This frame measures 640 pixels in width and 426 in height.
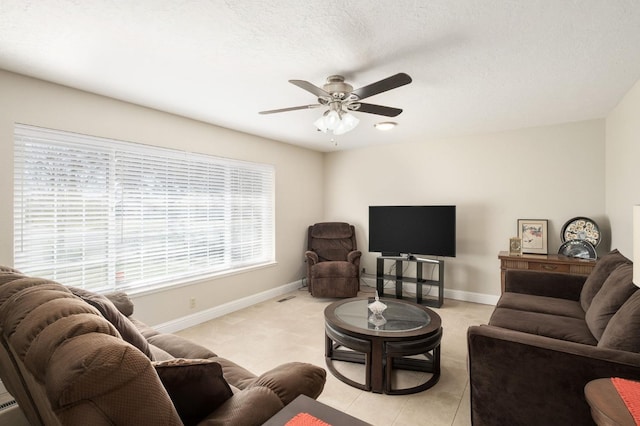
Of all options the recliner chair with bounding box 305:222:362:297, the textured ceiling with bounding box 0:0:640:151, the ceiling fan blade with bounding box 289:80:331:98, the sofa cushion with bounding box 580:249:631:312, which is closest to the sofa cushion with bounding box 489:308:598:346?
the sofa cushion with bounding box 580:249:631:312

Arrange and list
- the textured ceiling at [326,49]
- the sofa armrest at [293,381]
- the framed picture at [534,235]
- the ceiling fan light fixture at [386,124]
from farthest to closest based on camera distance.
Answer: the framed picture at [534,235], the ceiling fan light fixture at [386,124], the textured ceiling at [326,49], the sofa armrest at [293,381]

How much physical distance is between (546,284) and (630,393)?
204 cm

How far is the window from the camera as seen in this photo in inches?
102

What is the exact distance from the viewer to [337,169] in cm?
574

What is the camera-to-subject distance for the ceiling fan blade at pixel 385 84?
1.95 m

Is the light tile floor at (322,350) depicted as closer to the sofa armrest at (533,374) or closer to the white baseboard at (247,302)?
the white baseboard at (247,302)

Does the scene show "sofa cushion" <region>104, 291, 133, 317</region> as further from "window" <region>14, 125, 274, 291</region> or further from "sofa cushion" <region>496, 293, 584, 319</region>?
"sofa cushion" <region>496, 293, 584, 319</region>

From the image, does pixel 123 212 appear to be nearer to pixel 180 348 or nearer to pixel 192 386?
pixel 180 348

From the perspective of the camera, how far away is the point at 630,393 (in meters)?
1.24

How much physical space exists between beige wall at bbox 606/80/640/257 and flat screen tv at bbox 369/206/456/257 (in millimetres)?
1624

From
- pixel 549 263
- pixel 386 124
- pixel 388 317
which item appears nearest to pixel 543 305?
pixel 549 263

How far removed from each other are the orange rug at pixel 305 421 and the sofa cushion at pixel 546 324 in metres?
1.90

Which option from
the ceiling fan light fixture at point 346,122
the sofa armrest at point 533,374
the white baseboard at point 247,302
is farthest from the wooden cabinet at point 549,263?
the ceiling fan light fixture at point 346,122

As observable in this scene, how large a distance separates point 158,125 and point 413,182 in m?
3.62
